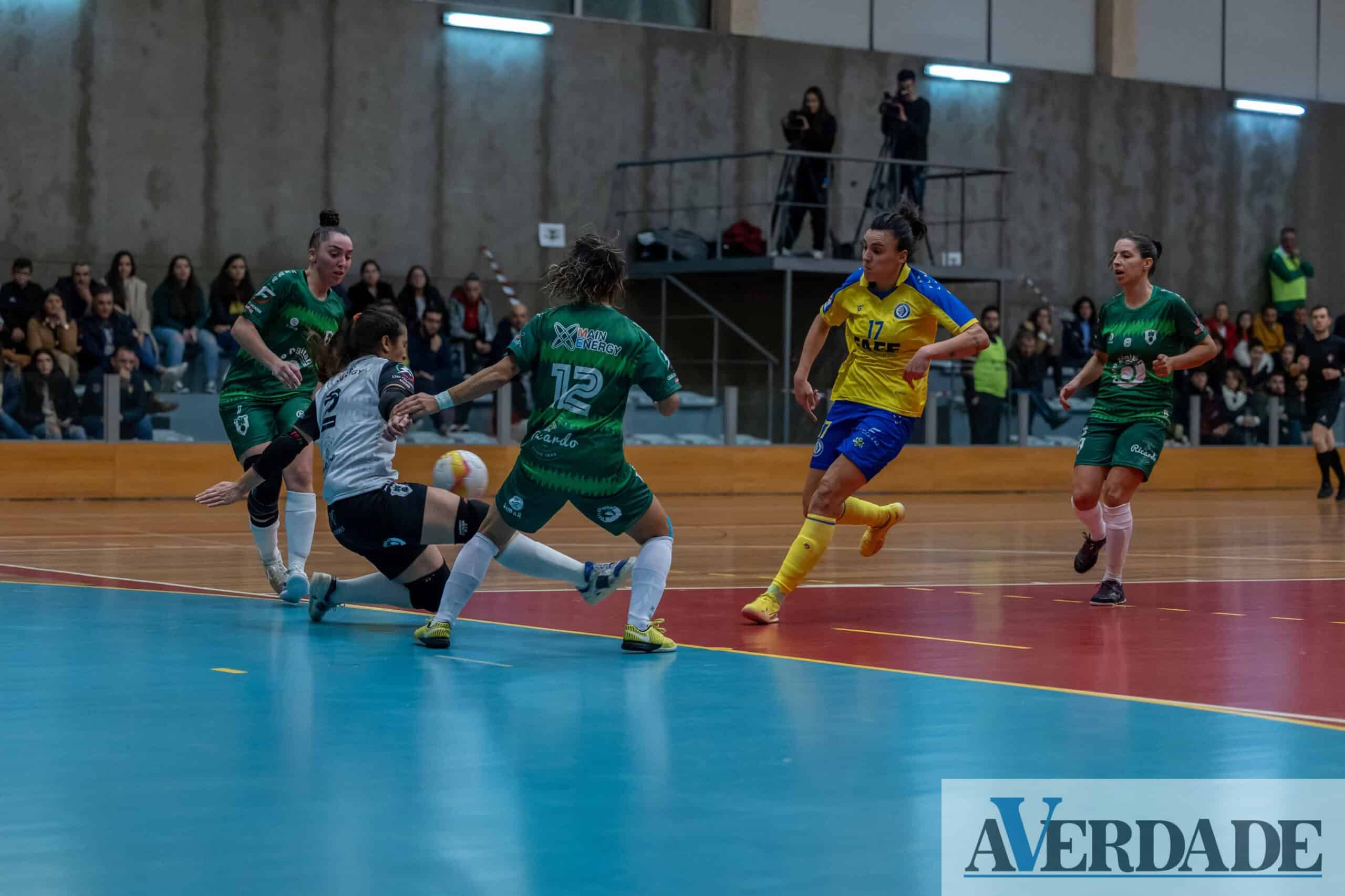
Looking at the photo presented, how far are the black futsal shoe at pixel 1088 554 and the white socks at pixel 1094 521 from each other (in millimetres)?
38

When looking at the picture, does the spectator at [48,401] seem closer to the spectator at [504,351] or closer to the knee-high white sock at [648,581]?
the spectator at [504,351]

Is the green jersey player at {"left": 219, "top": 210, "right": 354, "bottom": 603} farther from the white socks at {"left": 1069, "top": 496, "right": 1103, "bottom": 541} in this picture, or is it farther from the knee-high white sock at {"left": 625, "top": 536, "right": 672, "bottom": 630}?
the white socks at {"left": 1069, "top": 496, "right": 1103, "bottom": 541}

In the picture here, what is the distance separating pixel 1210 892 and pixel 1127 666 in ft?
10.5

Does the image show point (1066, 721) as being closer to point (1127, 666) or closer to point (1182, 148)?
point (1127, 666)

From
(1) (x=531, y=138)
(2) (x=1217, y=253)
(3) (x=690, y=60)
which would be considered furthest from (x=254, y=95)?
(2) (x=1217, y=253)

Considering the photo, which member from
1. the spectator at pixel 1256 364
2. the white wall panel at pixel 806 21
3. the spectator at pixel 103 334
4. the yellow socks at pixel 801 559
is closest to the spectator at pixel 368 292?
the spectator at pixel 103 334

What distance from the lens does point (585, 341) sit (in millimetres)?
6996

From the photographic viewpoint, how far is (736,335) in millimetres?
24188

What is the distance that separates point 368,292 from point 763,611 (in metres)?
12.9

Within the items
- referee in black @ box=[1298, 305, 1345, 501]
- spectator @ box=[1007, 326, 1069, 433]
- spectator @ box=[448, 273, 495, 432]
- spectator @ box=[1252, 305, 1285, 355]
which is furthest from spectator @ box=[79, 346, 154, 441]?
spectator @ box=[1252, 305, 1285, 355]

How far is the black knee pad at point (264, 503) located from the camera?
891 centimetres

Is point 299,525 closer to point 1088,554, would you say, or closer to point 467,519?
point 467,519

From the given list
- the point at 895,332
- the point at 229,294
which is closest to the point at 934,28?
the point at 229,294

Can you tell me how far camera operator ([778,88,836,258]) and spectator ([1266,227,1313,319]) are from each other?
9.37m
